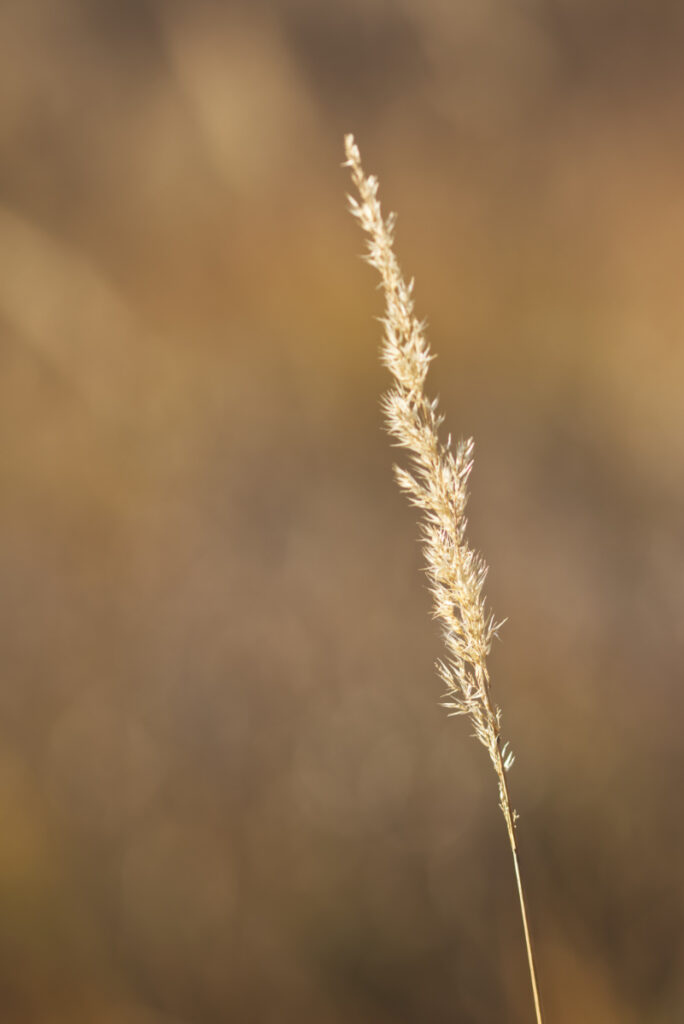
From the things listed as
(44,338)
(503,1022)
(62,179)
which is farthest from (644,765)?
Answer: (62,179)

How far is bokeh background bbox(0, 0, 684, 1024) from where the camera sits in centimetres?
109

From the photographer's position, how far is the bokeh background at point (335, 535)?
43.0 inches

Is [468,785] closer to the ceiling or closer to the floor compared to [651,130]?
closer to the floor

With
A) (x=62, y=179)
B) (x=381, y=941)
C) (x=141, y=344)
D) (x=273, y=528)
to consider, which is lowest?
(x=381, y=941)

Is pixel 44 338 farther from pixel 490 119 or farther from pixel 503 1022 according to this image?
pixel 503 1022

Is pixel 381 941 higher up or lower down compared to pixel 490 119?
lower down

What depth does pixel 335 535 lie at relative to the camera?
113 centimetres

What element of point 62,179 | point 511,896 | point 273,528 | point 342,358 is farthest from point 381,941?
point 62,179

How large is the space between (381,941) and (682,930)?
0.45 meters

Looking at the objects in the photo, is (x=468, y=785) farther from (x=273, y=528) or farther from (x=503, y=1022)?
(x=273, y=528)

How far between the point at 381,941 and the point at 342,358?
0.87 meters

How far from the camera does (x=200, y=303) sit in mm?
1112

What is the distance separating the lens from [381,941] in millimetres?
1150

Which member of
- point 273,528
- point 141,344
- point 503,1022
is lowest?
point 503,1022
